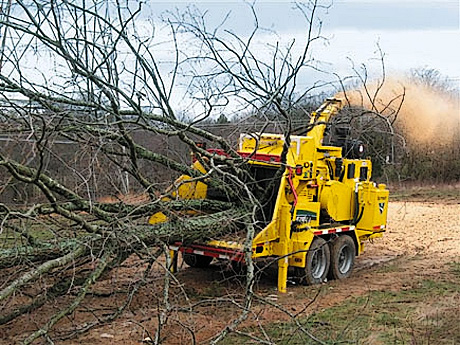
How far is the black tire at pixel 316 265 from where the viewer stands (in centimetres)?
1038

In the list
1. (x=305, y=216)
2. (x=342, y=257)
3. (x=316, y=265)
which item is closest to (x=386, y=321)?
(x=305, y=216)

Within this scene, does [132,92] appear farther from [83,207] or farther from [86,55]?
[83,207]

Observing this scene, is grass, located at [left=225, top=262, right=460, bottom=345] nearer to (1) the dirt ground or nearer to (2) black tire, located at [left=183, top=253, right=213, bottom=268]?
(1) the dirt ground

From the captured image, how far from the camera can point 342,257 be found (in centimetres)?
1146

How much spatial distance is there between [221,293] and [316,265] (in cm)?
158

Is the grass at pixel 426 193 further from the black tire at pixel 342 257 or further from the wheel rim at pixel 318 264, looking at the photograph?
the wheel rim at pixel 318 264

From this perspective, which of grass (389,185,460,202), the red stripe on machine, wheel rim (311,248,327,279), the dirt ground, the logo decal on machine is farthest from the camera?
grass (389,185,460,202)

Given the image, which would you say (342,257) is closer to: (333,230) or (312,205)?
(333,230)

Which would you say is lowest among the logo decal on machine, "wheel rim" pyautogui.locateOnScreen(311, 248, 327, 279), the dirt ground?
the dirt ground

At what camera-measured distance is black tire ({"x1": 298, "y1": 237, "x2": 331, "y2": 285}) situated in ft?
34.1

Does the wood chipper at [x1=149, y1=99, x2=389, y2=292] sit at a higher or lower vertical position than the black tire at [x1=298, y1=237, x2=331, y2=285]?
higher

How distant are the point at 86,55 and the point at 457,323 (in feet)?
16.1

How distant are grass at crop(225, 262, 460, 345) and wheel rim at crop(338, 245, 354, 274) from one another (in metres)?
1.19

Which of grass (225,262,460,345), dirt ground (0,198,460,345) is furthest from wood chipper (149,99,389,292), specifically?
grass (225,262,460,345)
